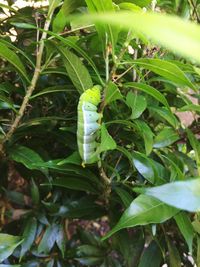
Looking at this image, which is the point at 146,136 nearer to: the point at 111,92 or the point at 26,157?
the point at 111,92

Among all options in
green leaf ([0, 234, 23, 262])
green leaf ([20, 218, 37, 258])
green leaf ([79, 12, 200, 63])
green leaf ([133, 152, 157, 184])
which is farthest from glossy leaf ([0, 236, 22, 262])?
green leaf ([79, 12, 200, 63])

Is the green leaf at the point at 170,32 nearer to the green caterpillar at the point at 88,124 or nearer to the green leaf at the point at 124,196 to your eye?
the green caterpillar at the point at 88,124

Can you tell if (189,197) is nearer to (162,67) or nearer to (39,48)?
(162,67)

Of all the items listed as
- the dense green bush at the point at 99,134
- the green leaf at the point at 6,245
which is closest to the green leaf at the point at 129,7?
the dense green bush at the point at 99,134

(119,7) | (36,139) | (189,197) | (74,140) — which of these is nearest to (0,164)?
(36,139)

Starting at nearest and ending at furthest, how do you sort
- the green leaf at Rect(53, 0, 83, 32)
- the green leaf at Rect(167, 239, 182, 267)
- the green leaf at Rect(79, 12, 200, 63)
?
the green leaf at Rect(79, 12, 200, 63), the green leaf at Rect(53, 0, 83, 32), the green leaf at Rect(167, 239, 182, 267)

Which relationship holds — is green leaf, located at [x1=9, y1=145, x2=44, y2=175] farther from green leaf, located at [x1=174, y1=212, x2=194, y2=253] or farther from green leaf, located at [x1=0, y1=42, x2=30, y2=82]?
green leaf, located at [x1=174, y1=212, x2=194, y2=253]
